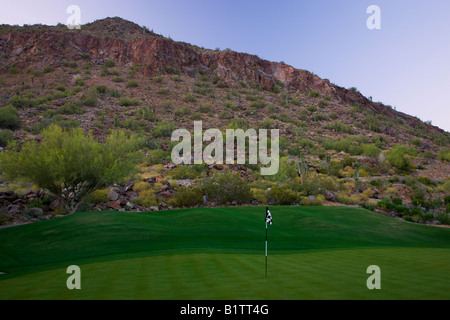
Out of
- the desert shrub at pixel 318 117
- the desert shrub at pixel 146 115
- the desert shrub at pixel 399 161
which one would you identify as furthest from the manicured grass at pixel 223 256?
the desert shrub at pixel 318 117

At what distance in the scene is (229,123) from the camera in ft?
184

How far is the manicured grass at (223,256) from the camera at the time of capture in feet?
24.7

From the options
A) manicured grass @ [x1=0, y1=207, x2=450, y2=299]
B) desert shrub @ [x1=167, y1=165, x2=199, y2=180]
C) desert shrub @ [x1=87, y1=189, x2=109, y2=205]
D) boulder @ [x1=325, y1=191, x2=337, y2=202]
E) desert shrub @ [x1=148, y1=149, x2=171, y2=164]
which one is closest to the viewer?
manicured grass @ [x1=0, y1=207, x2=450, y2=299]

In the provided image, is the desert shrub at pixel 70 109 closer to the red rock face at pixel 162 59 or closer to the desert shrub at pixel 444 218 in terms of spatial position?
the red rock face at pixel 162 59

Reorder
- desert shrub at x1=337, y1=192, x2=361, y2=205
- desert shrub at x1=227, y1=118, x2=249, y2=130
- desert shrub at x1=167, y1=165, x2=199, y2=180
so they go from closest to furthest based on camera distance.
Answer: desert shrub at x1=337, y1=192, x2=361, y2=205 → desert shrub at x1=167, y1=165, x2=199, y2=180 → desert shrub at x1=227, y1=118, x2=249, y2=130

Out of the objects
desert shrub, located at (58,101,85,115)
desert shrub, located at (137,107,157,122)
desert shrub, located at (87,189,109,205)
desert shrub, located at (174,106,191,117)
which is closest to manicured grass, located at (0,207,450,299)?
desert shrub, located at (87,189,109,205)

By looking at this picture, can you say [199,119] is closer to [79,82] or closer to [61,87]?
[79,82]

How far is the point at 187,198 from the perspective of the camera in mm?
29172

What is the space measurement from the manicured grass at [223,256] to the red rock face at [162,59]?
181 feet

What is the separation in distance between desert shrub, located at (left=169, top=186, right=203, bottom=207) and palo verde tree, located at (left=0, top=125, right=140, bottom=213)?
461 cm

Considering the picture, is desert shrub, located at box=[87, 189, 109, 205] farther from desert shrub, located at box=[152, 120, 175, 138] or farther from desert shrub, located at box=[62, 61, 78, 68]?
desert shrub, located at box=[62, 61, 78, 68]

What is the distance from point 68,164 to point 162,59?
53469 millimetres

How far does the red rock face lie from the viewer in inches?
2655

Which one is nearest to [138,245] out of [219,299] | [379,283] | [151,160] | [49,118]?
[219,299]
